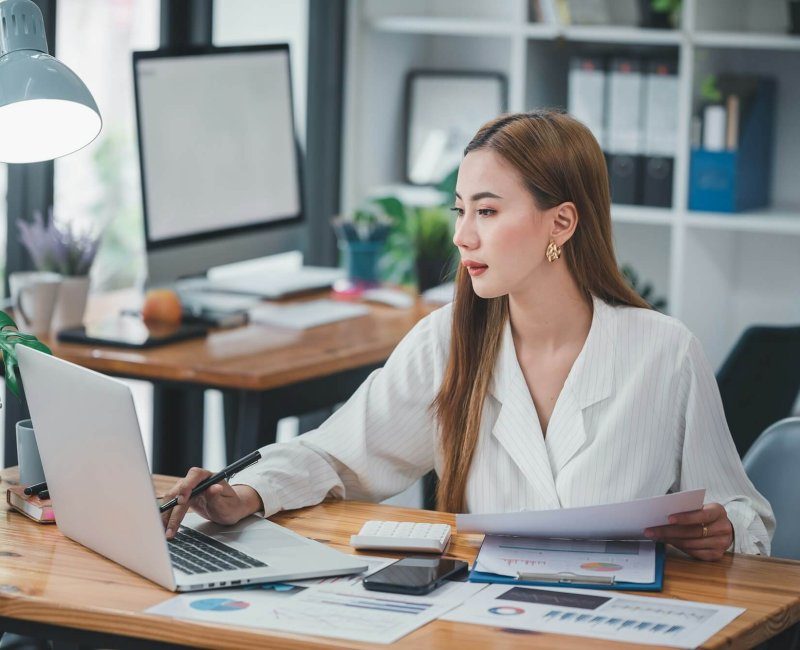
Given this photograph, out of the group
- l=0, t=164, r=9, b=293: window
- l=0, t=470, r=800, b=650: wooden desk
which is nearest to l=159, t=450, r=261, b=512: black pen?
l=0, t=470, r=800, b=650: wooden desk

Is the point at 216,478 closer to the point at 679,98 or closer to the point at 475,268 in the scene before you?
the point at 475,268

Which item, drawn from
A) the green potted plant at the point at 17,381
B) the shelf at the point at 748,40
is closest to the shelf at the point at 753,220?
the shelf at the point at 748,40

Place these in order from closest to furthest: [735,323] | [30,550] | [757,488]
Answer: [30,550] < [757,488] < [735,323]

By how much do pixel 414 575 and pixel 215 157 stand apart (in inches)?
70.3

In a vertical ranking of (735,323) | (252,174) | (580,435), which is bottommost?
(735,323)

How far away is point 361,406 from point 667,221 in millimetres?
2070

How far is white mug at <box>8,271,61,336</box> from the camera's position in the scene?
112 inches

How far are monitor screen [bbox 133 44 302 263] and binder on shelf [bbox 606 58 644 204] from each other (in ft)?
3.27

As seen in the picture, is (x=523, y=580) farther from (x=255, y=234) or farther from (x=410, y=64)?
(x=410, y=64)

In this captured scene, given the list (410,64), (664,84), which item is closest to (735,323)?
(664,84)

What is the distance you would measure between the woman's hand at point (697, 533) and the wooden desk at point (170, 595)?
0.02 metres

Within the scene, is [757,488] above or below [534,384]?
below

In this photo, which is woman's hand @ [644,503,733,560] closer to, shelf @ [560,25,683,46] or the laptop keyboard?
the laptop keyboard

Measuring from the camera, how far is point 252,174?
10.8ft
